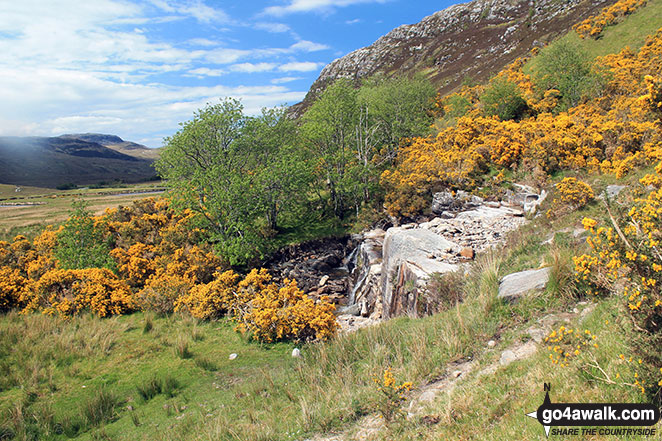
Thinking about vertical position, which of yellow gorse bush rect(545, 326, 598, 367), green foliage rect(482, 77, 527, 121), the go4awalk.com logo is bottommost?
the go4awalk.com logo

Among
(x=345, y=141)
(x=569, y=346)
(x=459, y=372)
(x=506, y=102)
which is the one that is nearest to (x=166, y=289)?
(x=459, y=372)

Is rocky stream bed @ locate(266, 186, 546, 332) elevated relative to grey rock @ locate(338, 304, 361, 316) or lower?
elevated

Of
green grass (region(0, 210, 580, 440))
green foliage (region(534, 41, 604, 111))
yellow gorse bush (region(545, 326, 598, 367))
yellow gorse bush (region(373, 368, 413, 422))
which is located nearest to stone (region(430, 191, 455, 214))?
green grass (region(0, 210, 580, 440))

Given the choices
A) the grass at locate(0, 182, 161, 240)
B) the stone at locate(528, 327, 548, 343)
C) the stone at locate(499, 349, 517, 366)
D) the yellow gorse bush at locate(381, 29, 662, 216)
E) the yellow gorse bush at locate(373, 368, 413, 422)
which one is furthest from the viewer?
the grass at locate(0, 182, 161, 240)

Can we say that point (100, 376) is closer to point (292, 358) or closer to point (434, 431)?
point (292, 358)

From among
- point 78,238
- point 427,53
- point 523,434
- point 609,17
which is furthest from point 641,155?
point 427,53

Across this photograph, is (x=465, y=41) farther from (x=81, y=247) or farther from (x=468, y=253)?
(x=81, y=247)

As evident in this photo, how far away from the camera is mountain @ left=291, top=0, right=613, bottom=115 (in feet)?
155

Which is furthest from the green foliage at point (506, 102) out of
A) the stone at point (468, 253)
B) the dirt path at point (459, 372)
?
the dirt path at point (459, 372)

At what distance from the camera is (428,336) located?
6.80 m

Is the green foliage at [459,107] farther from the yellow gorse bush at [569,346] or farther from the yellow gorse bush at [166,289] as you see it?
the yellow gorse bush at [569,346]

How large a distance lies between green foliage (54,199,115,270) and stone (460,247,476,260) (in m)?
18.1

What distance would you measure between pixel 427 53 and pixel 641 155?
279 feet

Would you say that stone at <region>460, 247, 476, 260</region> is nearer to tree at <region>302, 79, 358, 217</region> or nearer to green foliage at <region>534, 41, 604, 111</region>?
tree at <region>302, 79, 358, 217</region>
